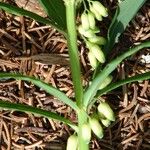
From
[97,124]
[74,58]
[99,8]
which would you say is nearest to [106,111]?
[97,124]

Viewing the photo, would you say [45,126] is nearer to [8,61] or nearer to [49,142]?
[49,142]

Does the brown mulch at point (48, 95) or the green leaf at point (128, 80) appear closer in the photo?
the green leaf at point (128, 80)

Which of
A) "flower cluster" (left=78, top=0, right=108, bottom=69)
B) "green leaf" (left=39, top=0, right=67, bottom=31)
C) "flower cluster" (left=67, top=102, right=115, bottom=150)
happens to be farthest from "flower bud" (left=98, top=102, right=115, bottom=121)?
"green leaf" (left=39, top=0, right=67, bottom=31)

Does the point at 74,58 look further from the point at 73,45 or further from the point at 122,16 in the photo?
the point at 122,16

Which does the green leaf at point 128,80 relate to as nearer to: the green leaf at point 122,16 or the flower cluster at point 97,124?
the flower cluster at point 97,124

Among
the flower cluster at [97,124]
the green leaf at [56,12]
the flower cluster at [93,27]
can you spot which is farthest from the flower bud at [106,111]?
the green leaf at [56,12]

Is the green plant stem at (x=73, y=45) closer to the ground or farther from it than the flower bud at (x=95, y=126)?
farther from it
